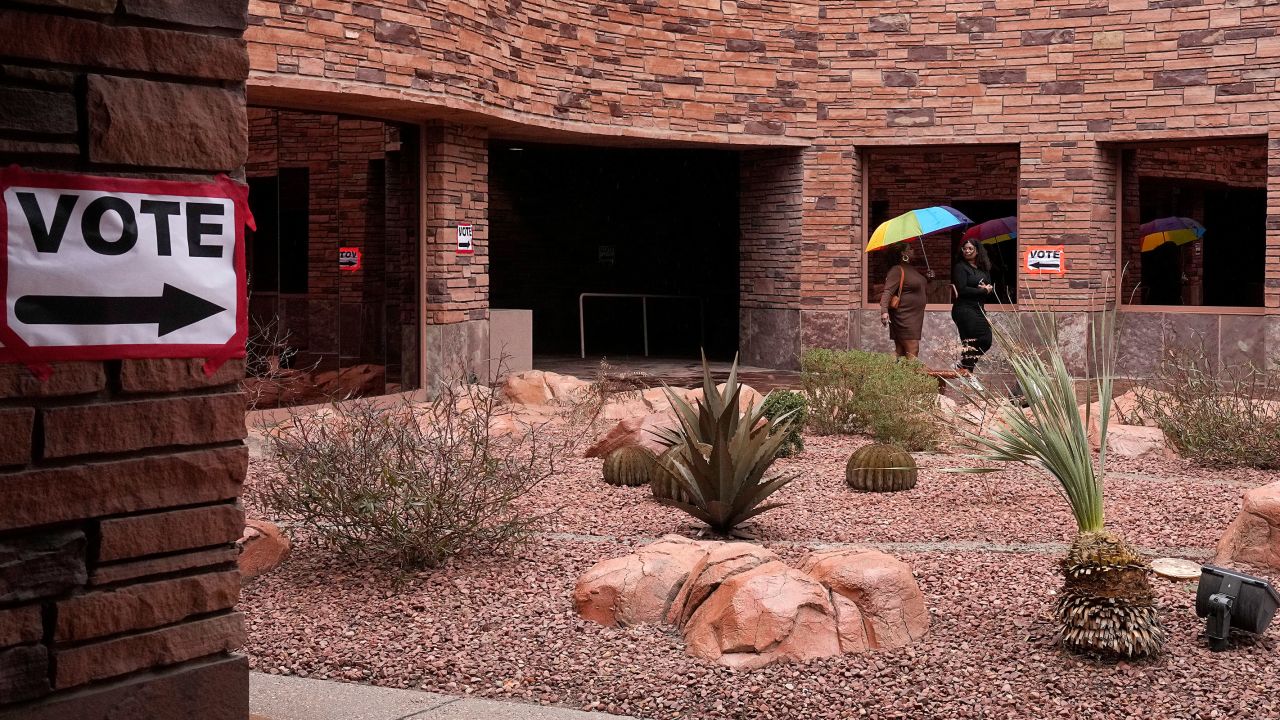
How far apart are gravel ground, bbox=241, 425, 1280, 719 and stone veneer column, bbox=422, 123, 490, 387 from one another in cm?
731

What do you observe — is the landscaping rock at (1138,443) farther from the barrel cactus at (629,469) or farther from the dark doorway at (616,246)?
the dark doorway at (616,246)

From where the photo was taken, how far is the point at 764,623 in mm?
5230

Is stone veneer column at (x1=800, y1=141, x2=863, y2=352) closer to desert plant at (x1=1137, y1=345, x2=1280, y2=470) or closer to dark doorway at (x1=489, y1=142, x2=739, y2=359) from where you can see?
dark doorway at (x1=489, y1=142, x2=739, y2=359)

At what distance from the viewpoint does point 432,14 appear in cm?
1358

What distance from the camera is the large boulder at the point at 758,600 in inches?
206

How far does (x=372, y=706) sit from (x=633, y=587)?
1.39m

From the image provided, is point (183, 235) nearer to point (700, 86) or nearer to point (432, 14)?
point (432, 14)

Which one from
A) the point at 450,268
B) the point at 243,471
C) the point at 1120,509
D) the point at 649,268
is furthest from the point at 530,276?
the point at 243,471

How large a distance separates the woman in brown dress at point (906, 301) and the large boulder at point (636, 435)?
4913 millimetres

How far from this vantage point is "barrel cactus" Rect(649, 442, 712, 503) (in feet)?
26.6

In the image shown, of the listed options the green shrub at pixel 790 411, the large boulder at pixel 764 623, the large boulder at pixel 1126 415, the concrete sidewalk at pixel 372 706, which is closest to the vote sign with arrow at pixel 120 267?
the concrete sidewalk at pixel 372 706

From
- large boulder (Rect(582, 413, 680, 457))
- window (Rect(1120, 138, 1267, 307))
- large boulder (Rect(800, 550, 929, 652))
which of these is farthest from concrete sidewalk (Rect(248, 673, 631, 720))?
window (Rect(1120, 138, 1267, 307))

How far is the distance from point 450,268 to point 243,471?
1137 centimetres

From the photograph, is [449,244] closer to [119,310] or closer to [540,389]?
[540,389]
